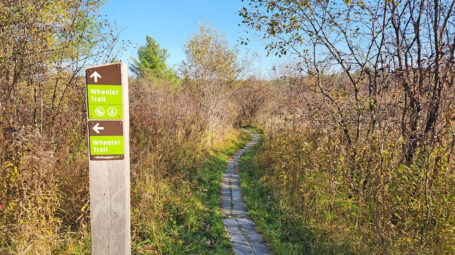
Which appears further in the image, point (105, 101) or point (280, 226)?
point (280, 226)

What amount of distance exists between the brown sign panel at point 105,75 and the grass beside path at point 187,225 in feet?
7.43

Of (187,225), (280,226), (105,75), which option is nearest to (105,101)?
(105,75)

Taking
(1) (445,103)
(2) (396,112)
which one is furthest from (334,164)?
(1) (445,103)

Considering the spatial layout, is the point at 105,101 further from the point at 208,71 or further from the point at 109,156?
the point at 208,71

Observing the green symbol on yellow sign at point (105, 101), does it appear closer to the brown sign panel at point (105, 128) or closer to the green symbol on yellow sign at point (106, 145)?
the brown sign panel at point (105, 128)

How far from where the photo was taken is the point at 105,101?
2.07 metres

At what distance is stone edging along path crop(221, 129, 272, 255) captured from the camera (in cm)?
337

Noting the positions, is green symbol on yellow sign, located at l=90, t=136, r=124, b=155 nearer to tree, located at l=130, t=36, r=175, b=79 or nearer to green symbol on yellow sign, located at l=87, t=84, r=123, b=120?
green symbol on yellow sign, located at l=87, t=84, r=123, b=120

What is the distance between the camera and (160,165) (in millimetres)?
5340

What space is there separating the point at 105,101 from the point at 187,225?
2.65 meters

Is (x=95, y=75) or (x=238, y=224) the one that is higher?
(x=95, y=75)

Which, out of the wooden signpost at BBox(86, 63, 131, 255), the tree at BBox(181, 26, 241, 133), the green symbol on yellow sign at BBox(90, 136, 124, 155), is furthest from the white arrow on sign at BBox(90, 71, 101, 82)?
the tree at BBox(181, 26, 241, 133)

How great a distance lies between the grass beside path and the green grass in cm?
69

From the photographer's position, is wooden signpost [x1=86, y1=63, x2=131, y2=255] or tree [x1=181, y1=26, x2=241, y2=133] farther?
tree [x1=181, y1=26, x2=241, y2=133]
